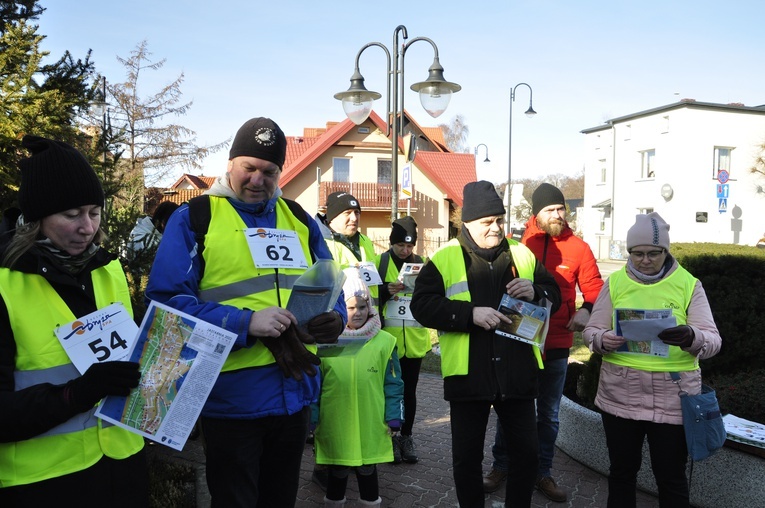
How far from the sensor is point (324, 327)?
2.80m

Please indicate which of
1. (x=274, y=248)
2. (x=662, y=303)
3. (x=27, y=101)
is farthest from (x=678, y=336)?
(x=27, y=101)

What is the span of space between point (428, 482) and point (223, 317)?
10.7 ft

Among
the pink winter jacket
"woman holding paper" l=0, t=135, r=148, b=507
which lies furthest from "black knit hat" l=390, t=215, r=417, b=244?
"woman holding paper" l=0, t=135, r=148, b=507

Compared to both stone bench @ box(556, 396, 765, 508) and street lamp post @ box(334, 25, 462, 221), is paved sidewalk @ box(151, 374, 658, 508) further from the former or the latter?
street lamp post @ box(334, 25, 462, 221)

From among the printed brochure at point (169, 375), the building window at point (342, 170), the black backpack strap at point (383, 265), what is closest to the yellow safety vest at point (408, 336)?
the black backpack strap at point (383, 265)

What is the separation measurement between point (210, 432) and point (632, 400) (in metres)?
2.52

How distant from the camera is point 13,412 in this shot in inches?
79.2

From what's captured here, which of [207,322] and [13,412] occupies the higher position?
[207,322]

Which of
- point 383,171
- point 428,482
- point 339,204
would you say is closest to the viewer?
point 428,482

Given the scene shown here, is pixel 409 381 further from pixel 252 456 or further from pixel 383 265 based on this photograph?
pixel 252 456

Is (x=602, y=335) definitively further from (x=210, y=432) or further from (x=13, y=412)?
(x=13, y=412)

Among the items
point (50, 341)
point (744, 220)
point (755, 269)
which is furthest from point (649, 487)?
point (744, 220)

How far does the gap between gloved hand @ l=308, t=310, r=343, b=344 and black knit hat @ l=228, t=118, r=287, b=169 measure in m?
0.78

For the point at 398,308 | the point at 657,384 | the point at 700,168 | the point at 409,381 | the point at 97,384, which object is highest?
the point at 700,168
